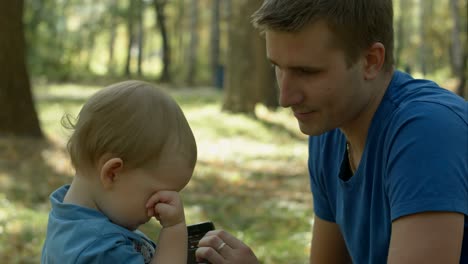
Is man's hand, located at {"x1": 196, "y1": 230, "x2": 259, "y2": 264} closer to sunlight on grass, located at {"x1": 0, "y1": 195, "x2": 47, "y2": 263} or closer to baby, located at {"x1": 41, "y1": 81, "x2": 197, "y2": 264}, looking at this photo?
baby, located at {"x1": 41, "y1": 81, "x2": 197, "y2": 264}

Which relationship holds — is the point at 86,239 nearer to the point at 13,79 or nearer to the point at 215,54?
the point at 13,79

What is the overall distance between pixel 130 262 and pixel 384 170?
0.92m

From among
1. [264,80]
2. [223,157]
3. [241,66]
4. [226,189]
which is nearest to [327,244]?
[226,189]

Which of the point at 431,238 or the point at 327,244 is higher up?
the point at 431,238

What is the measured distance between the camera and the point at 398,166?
2.35 metres

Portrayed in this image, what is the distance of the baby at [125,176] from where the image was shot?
7.07 feet

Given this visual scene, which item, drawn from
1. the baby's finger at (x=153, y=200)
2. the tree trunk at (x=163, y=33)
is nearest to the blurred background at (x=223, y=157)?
the baby's finger at (x=153, y=200)

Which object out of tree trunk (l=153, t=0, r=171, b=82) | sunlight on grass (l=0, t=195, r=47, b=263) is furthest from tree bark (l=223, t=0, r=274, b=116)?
tree trunk (l=153, t=0, r=171, b=82)

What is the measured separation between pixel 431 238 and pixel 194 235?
816 millimetres

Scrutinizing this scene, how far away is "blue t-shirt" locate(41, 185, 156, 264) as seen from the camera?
6.83 ft

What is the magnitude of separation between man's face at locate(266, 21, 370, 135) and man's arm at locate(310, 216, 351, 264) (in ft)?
2.40

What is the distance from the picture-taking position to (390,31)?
2.66 meters

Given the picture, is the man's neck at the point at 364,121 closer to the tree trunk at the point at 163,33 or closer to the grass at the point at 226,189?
the grass at the point at 226,189

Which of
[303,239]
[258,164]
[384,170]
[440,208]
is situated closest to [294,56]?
[384,170]
